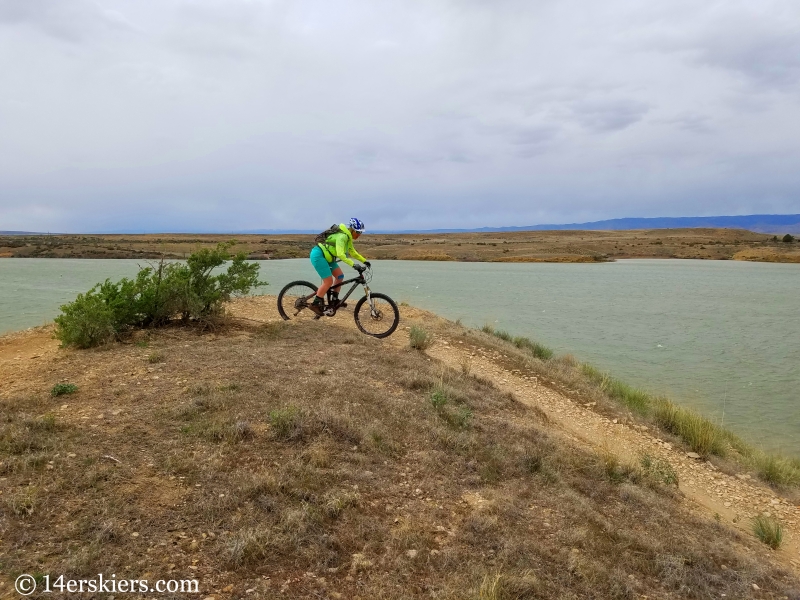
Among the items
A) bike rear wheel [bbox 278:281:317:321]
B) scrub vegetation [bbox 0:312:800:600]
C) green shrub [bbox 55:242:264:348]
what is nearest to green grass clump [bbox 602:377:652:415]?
scrub vegetation [bbox 0:312:800:600]

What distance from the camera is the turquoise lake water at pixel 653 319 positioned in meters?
12.1

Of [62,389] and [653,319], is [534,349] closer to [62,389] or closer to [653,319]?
[62,389]

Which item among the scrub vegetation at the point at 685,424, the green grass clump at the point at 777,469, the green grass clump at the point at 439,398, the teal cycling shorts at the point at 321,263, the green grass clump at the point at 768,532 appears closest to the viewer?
the green grass clump at the point at 768,532

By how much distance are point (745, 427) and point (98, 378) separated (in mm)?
10887

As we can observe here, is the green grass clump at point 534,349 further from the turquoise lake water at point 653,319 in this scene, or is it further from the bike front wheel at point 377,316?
the bike front wheel at point 377,316

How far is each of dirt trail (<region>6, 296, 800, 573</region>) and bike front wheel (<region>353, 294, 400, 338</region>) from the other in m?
0.37

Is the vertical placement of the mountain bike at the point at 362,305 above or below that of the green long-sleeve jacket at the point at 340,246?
below

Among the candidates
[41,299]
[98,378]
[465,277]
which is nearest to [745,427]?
[98,378]

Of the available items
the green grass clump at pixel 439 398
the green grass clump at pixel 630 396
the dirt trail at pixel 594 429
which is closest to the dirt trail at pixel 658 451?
the dirt trail at pixel 594 429

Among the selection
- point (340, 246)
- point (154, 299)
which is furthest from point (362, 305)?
point (154, 299)

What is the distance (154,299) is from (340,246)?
335 cm

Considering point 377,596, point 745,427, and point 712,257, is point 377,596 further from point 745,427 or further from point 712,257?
point 712,257

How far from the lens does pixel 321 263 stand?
1023cm

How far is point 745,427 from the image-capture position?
10.3 m
